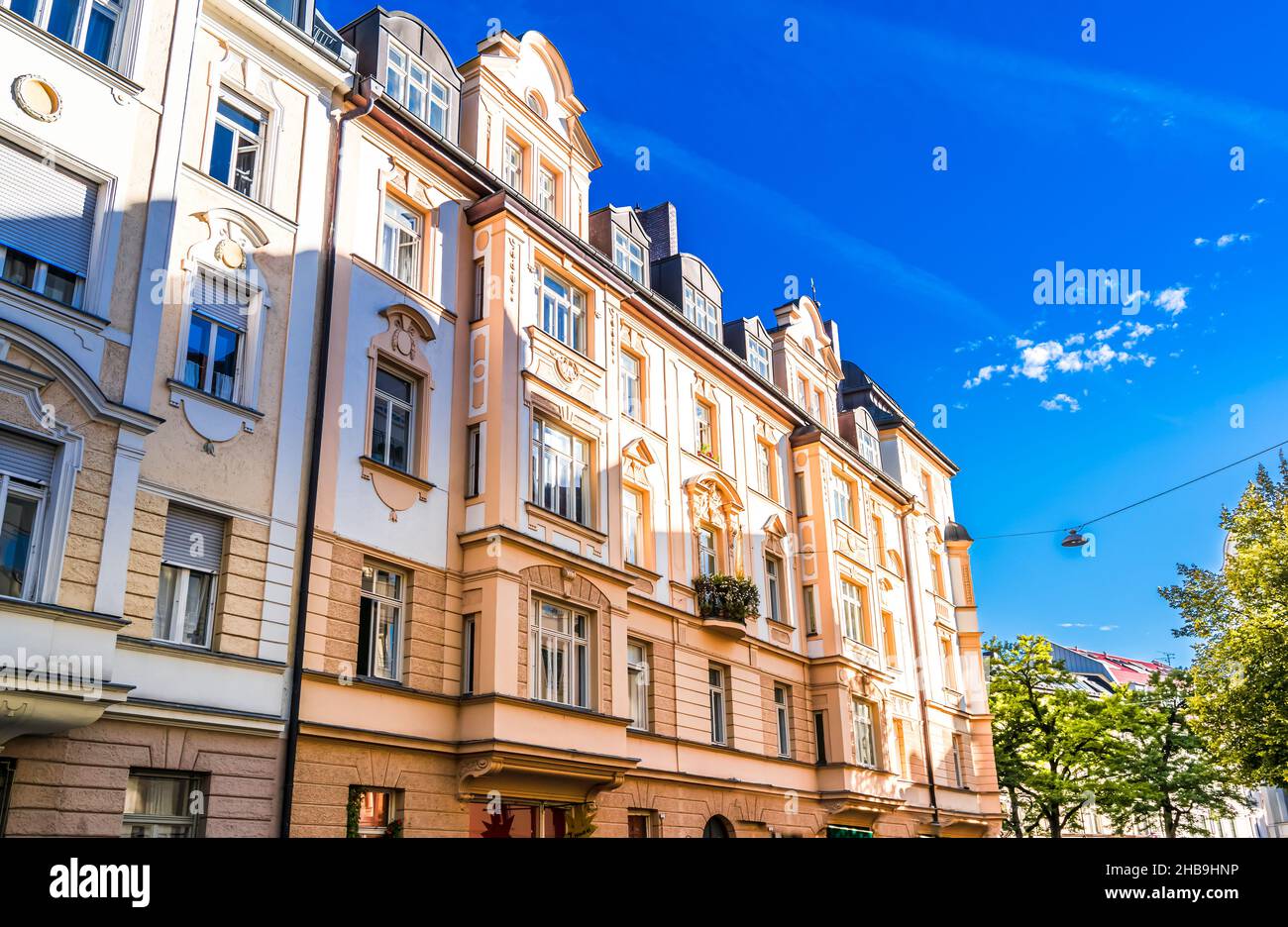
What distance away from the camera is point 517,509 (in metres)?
19.3

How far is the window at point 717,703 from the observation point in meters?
25.4

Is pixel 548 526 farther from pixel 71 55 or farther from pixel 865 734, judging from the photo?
pixel 865 734

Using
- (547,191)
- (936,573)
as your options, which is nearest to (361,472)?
(547,191)

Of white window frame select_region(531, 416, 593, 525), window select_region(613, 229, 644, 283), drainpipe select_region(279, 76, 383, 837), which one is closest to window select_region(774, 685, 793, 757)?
white window frame select_region(531, 416, 593, 525)

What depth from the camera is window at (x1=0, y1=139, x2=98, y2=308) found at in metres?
13.4

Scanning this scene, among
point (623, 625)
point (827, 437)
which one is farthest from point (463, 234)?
point (827, 437)

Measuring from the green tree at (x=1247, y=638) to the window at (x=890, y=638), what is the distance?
814 centimetres

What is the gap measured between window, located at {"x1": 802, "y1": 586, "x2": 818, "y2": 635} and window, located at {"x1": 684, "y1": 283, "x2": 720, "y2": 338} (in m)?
7.71

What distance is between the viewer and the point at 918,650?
37.1 m

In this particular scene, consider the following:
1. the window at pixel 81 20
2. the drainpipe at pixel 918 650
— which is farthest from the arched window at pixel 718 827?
the window at pixel 81 20

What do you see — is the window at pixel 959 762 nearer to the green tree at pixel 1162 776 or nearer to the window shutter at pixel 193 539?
the green tree at pixel 1162 776

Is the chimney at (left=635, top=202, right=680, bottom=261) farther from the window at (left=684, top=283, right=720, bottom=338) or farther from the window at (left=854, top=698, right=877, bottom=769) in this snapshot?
the window at (left=854, top=698, right=877, bottom=769)

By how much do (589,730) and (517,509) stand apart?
4.22 m

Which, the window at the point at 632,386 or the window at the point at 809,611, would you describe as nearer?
the window at the point at 632,386
